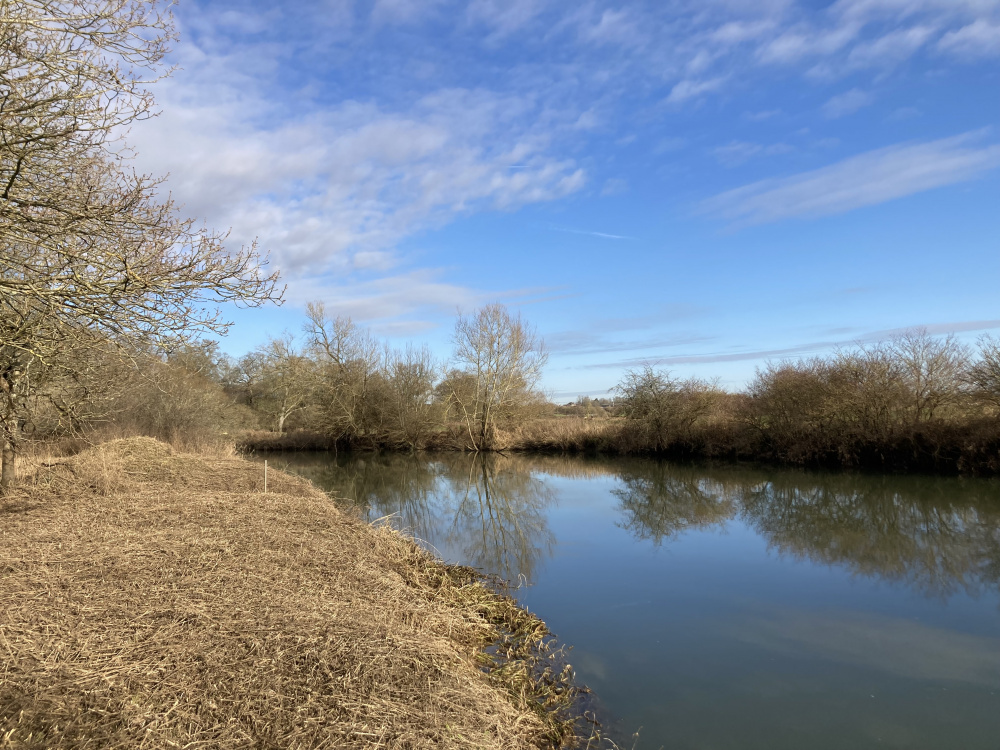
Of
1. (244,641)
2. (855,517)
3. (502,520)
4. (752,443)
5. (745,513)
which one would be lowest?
(502,520)

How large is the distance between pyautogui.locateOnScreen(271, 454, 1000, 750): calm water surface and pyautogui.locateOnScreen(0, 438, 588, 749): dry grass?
3.53ft

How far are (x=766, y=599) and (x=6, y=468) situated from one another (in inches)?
477

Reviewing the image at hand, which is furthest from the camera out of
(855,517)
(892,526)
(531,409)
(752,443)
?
(531,409)

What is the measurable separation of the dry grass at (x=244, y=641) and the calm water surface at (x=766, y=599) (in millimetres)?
1075

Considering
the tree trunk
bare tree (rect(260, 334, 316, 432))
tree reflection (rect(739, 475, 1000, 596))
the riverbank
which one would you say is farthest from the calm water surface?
bare tree (rect(260, 334, 316, 432))

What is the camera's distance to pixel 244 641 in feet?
14.1

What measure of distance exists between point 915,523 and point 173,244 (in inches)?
562

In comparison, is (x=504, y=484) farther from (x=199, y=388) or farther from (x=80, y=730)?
(x=80, y=730)

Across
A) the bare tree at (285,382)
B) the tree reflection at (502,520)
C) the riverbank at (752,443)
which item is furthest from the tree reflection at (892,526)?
the bare tree at (285,382)

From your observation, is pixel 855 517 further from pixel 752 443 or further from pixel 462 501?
pixel 752 443

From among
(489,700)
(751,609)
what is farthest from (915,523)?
(489,700)

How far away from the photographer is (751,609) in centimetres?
787

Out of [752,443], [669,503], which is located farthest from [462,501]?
[752,443]

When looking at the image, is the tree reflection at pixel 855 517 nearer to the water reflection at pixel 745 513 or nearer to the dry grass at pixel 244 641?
the water reflection at pixel 745 513
